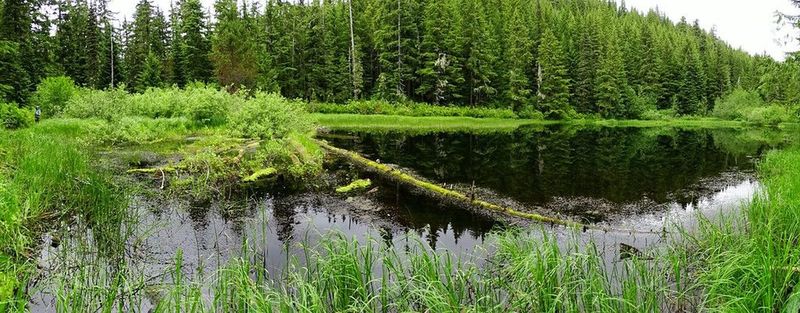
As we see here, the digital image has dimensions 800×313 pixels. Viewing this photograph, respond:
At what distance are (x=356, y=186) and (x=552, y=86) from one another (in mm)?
43866

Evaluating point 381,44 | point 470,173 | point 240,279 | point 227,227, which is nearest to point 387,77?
point 381,44

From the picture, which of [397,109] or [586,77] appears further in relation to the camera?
[586,77]

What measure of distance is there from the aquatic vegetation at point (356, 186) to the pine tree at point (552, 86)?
1681 inches

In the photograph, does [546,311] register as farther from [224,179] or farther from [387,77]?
[387,77]

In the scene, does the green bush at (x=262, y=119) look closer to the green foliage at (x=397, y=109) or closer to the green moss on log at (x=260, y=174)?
the green moss on log at (x=260, y=174)

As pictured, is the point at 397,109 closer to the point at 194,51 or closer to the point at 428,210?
the point at 194,51

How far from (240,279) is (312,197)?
7.76 m

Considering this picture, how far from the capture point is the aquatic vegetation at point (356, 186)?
1280cm

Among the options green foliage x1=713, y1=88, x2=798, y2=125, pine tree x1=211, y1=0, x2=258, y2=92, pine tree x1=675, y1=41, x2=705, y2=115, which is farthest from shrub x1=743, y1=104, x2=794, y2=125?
pine tree x1=211, y1=0, x2=258, y2=92

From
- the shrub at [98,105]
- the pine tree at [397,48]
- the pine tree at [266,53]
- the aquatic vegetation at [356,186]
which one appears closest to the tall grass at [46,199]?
the aquatic vegetation at [356,186]

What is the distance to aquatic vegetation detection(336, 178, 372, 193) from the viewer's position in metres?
12.8

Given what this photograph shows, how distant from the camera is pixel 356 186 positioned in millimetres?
13242

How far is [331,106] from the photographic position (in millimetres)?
44438

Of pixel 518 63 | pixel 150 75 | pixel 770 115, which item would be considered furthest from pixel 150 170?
pixel 770 115
